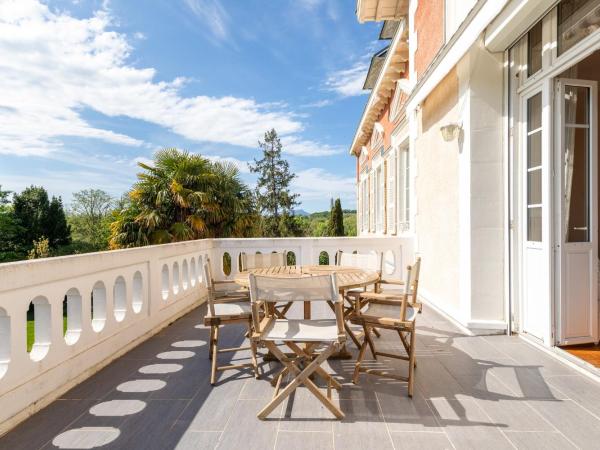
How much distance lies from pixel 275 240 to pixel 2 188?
35.6m

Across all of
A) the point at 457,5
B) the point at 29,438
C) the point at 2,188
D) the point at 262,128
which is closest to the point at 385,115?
the point at 457,5

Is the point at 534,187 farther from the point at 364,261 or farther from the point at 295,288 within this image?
the point at 295,288

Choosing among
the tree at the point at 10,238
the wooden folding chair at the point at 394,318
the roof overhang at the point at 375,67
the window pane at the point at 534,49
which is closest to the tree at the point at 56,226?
the tree at the point at 10,238

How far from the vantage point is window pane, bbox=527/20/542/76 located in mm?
3543

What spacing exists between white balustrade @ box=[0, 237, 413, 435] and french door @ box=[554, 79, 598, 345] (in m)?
4.20

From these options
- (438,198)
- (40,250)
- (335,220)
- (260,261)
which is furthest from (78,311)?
(40,250)

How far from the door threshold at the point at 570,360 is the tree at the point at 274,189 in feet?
77.4

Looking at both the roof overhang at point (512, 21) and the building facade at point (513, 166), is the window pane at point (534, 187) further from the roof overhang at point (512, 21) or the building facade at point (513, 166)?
the roof overhang at point (512, 21)

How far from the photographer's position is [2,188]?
31391 millimetres

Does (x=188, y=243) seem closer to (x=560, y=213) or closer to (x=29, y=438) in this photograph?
(x=29, y=438)

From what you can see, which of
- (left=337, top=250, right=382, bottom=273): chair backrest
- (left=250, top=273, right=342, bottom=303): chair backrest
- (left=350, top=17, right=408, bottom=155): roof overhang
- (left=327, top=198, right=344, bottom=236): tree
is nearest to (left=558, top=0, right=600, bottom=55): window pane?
(left=337, top=250, right=382, bottom=273): chair backrest

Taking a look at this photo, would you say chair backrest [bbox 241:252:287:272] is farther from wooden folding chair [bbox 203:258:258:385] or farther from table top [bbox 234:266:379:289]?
wooden folding chair [bbox 203:258:258:385]

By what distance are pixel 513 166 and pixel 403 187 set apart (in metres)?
3.95

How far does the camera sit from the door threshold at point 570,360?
9.44ft
